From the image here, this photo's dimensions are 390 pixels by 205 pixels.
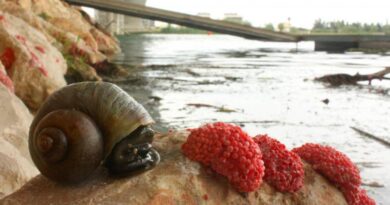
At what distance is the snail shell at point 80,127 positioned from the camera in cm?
316

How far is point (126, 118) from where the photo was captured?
325 centimetres

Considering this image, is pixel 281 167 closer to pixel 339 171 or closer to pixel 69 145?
pixel 339 171

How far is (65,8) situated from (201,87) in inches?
848

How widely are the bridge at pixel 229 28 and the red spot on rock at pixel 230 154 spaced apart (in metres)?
32.6

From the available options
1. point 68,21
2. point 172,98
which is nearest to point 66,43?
point 172,98

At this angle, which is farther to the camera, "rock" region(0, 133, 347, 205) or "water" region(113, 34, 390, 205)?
"water" region(113, 34, 390, 205)

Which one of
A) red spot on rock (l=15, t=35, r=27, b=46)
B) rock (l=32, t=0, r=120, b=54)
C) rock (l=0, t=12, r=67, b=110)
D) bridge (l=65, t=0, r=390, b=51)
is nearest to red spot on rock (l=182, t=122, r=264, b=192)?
rock (l=0, t=12, r=67, b=110)

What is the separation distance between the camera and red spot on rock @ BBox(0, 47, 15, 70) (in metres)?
10.2

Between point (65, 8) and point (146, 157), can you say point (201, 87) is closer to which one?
point (146, 157)

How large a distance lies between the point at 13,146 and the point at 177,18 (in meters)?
32.3

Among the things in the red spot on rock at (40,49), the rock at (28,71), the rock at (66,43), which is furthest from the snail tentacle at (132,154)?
the rock at (66,43)

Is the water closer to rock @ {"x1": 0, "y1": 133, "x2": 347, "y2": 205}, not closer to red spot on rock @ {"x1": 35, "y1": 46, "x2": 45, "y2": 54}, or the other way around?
red spot on rock @ {"x1": 35, "y1": 46, "x2": 45, "y2": 54}

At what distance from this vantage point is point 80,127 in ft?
10.3

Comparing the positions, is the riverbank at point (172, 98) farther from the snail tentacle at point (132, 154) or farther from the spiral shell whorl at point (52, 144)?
the spiral shell whorl at point (52, 144)
